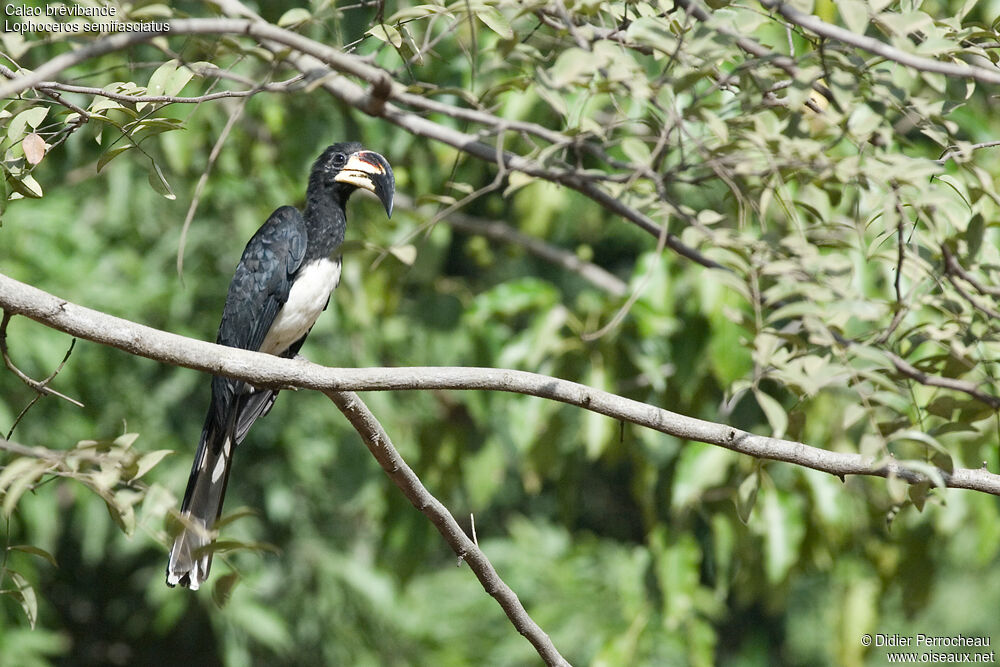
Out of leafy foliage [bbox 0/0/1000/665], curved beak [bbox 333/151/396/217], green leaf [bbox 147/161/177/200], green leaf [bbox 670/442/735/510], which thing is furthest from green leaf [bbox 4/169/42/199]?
green leaf [bbox 670/442/735/510]

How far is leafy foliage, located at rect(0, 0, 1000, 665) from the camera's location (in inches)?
57.4

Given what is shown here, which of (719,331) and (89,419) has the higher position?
(719,331)

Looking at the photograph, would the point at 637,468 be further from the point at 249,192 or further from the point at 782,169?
the point at 249,192

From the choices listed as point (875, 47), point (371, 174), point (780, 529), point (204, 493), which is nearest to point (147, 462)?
point (875, 47)

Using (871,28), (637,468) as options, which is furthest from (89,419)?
(871,28)

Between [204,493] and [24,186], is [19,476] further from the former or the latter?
[204,493]

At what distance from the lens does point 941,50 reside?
52.8 inches

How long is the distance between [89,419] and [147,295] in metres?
0.65

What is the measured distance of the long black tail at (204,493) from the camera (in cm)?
261

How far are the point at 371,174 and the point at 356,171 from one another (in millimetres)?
183

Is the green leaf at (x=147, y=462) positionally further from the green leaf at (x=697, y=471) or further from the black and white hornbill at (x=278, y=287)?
the green leaf at (x=697, y=471)

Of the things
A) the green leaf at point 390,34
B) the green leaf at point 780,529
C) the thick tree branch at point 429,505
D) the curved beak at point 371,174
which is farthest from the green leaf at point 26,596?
the green leaf at point 780,529

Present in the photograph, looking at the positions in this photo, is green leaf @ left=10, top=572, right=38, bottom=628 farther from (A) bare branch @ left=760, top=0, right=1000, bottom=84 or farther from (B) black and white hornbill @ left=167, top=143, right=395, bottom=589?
(A) bare branch @ left=760, top=0, right=1000, bottom=84

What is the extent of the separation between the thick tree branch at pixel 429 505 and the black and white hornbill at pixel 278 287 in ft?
3.21
